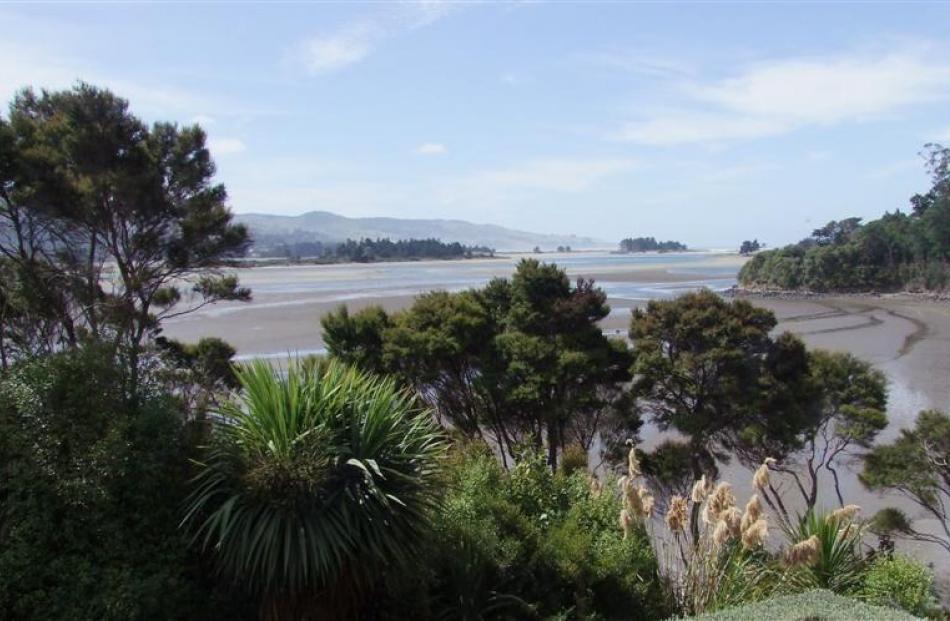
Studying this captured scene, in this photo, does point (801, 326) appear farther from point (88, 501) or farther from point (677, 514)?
point (88, 501)

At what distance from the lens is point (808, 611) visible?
16.5 feet

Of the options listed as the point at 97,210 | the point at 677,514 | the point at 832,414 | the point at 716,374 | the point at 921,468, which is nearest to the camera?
the point at 677,514

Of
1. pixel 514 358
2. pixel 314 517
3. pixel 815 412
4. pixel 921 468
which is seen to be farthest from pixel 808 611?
pixel 815 412

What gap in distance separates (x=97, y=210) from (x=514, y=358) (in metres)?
8.86

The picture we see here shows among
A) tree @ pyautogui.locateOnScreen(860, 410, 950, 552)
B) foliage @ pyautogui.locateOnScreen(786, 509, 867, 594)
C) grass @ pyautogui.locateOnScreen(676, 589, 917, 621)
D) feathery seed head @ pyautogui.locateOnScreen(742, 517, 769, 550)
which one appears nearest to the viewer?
grass @ pyautogui.locateOnScreen(676, 589, 917, 621)

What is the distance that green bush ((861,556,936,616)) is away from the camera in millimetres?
7422

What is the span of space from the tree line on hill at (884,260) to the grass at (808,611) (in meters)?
77.8

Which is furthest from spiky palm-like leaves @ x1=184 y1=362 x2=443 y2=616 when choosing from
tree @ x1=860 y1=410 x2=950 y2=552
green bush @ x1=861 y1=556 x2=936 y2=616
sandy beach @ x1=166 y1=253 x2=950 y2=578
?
tree @ x1=860 y1=410 x2=950 y2=552

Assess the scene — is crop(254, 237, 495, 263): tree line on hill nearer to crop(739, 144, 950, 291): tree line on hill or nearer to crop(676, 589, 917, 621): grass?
crop(739, 144, 950, 291): tree line on hill

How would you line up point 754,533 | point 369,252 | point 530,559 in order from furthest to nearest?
point 369,252 → point 530,559 → point 754,533

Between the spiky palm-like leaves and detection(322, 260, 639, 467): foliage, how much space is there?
975cm

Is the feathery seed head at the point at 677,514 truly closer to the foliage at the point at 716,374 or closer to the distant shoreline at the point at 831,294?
the foliage at the point at 716,374

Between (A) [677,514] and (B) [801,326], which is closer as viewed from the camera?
(A) [677,514]

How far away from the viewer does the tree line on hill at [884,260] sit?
2862 inches
